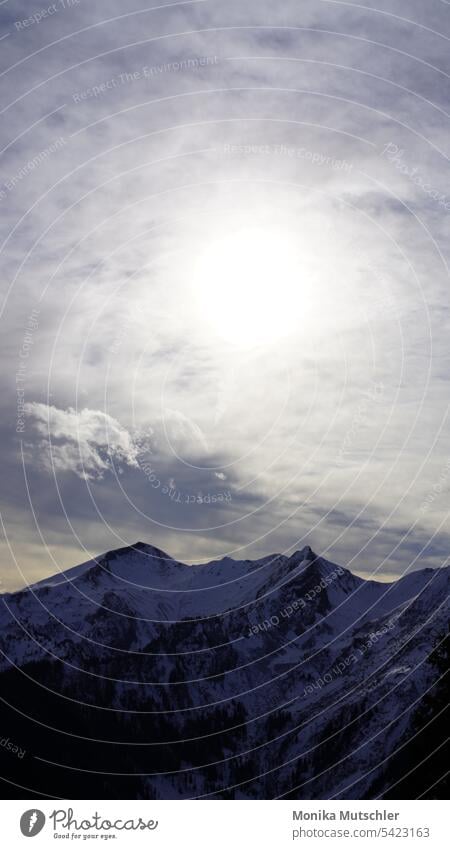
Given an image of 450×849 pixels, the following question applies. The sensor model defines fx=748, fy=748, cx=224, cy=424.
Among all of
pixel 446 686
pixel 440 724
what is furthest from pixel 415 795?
pixel 446 686
